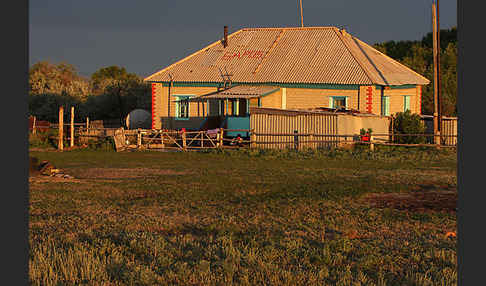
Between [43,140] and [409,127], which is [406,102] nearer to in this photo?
[409,127]

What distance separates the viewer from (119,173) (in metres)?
21.1

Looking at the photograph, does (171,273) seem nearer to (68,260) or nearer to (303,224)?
(68,260)

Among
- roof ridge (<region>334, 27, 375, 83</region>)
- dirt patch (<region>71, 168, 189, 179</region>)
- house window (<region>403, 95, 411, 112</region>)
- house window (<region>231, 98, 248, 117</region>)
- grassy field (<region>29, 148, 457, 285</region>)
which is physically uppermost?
roof ridge (<region>334, 27, 375, 83</region>)

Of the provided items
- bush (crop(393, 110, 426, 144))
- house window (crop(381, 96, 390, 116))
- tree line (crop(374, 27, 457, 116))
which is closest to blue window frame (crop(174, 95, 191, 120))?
house window (crop(381, 96, 390, 116))

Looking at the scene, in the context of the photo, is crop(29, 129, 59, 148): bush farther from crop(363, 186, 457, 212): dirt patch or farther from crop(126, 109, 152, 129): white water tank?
crop(363, 186, 457, 212): dirt patch

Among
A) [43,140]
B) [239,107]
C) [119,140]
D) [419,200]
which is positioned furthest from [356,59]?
[419,200]

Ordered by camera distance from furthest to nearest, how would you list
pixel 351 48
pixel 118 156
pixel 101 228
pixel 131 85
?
1. pixel 131 85
2. pixel 351 48
3. pixel 118 156
4. pixel 101 228

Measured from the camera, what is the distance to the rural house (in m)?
35.4

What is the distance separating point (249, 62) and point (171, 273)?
32329 millimetres

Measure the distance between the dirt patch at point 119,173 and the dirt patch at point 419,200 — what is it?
25.9 feet

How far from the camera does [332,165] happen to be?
23.5 meters

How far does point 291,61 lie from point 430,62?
25.3 meters

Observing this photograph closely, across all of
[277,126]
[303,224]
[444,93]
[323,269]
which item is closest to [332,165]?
[277,126]

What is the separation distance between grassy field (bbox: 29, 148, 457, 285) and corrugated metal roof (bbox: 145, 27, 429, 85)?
49.9ft
